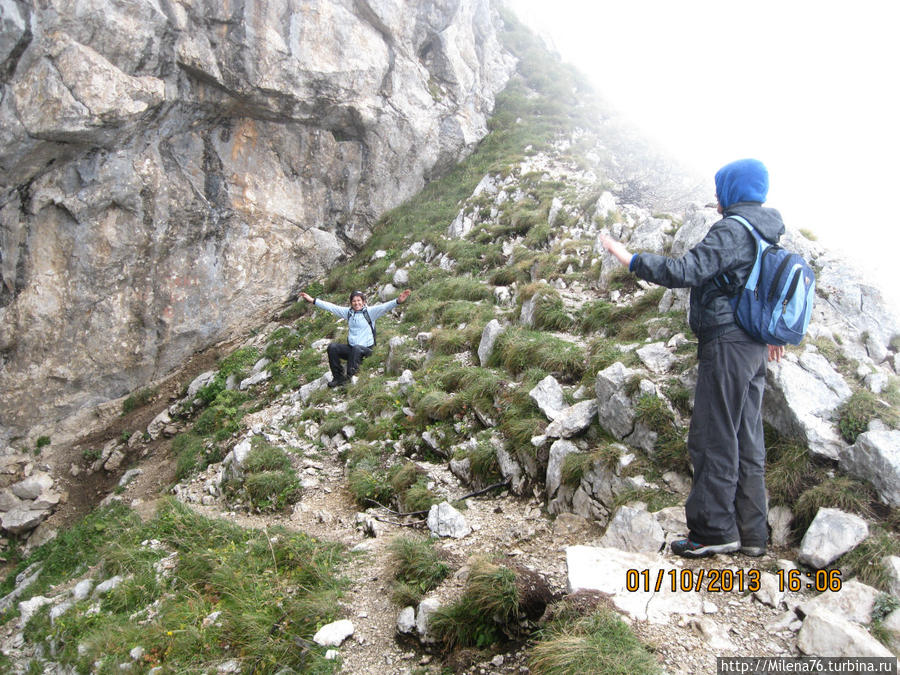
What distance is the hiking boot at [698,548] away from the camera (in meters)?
4.20

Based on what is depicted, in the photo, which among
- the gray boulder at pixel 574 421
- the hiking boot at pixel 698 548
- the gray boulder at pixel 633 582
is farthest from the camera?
the gray boulder at pixel 574 421

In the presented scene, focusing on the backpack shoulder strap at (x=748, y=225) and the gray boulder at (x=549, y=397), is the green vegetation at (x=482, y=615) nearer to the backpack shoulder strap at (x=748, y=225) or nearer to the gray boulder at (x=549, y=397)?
the gray boulder at (x=549, y=397)

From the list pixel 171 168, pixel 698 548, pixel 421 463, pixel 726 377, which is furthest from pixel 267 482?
pixel 171 168

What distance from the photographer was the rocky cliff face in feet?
38.9

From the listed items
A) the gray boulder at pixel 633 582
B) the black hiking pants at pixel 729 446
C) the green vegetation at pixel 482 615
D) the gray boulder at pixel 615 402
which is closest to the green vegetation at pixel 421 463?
the green vegetation at pixel 482 615

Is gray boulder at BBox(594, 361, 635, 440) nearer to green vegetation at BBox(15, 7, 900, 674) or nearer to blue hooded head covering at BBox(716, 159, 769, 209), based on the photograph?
green vegetation at BBox(15, 7, 900, 674)

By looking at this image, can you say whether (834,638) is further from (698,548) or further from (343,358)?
(343,358)

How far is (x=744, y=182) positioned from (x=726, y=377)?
1.64 metres

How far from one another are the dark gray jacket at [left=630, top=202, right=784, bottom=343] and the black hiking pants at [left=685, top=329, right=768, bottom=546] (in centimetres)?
20

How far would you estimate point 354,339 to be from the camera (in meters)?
11.0

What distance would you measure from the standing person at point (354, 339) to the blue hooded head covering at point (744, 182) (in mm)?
7381

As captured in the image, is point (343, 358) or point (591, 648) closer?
point (591, 648)

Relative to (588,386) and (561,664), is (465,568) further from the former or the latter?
(588,386)

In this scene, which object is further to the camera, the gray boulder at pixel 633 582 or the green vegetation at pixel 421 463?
the green vegetation at pixel 421 463
